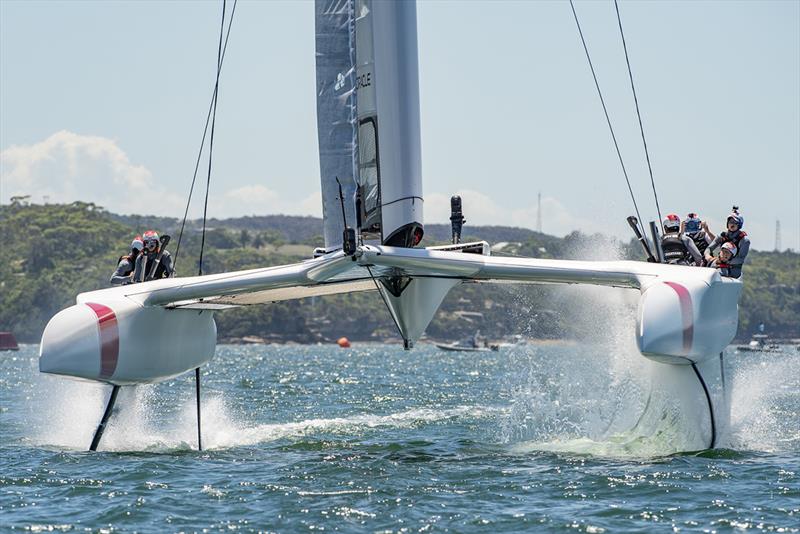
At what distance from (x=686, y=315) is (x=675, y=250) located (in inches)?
64.5

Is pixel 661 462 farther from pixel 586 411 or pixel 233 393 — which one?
pixel 233 393

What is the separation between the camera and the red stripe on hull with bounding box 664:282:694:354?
26.2ft

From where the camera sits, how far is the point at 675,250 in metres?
9.52

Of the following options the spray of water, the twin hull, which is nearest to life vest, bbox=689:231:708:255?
the spray of water

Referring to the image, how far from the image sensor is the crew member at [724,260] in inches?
373

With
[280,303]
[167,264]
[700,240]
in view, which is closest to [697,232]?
[700,240]

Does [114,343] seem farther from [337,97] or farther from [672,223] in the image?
[672,223]

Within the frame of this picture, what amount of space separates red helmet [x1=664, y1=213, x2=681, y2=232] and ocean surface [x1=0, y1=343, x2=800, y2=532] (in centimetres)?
125

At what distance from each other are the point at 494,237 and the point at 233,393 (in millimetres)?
109767

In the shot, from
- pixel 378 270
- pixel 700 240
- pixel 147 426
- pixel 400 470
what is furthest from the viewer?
pixel 147 426

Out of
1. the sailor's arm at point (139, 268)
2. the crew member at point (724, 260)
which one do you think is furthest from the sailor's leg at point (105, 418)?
the crew member at point (724, 260)

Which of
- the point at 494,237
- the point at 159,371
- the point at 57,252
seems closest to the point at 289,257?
the point at 57,252

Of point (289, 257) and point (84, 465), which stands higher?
point (289, 257)

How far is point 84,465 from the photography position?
8.26m
